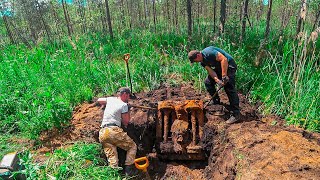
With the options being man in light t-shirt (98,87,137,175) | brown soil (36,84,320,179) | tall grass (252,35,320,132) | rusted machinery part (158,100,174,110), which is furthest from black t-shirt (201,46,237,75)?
man in light t-shirt (98,87,137,175)

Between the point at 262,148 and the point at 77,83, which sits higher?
the point at 77,83

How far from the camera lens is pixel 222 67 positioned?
361 centimetres

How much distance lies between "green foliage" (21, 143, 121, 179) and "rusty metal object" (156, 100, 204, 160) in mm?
1044

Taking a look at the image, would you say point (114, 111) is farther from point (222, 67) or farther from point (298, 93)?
point (298, 93)

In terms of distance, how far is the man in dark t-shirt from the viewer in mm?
3627

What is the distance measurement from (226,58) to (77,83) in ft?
10.7

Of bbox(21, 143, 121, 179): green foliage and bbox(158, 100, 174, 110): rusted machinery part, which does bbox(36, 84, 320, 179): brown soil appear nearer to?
bbox(158, 100, 174, 110): rusted machinery part

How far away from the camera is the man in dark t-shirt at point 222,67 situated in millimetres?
3627

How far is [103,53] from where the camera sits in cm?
664

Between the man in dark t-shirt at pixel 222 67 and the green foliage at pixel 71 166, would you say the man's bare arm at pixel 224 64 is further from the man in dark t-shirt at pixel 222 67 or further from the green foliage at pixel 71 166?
the green foliage at pixel 71 166

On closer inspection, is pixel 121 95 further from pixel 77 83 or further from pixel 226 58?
pixel 77 83

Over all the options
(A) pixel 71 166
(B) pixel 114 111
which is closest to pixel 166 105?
(B) pixel 114 111

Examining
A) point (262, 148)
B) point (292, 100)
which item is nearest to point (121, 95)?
point (262, 148)

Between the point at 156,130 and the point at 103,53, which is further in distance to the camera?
the point at 103,53
